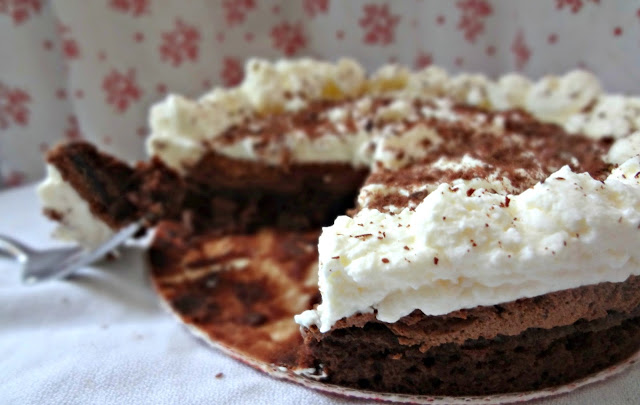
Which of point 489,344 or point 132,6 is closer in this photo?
point 489,344

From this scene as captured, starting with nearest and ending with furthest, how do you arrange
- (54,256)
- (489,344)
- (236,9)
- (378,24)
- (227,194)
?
(489,344) < (54,256) < (227,194) < (378,24) < (236,9)

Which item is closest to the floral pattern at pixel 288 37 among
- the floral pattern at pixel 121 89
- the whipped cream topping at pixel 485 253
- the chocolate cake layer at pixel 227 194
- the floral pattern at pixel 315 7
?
the floral pattern at pixel 315 7

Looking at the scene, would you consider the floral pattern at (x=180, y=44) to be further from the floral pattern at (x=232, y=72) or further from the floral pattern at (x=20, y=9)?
the floral pattern at (x=20, y=9)

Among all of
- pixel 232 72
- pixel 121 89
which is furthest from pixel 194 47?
pixel 121 89

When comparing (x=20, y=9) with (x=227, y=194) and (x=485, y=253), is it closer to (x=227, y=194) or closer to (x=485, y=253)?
(x=227, y=194)

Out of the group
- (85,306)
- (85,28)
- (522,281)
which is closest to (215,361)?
(85,306)

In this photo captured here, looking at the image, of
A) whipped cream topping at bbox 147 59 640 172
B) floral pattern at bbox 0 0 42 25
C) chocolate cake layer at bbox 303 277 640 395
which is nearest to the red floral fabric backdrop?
floral pattern at bbox 0 0 42 25
